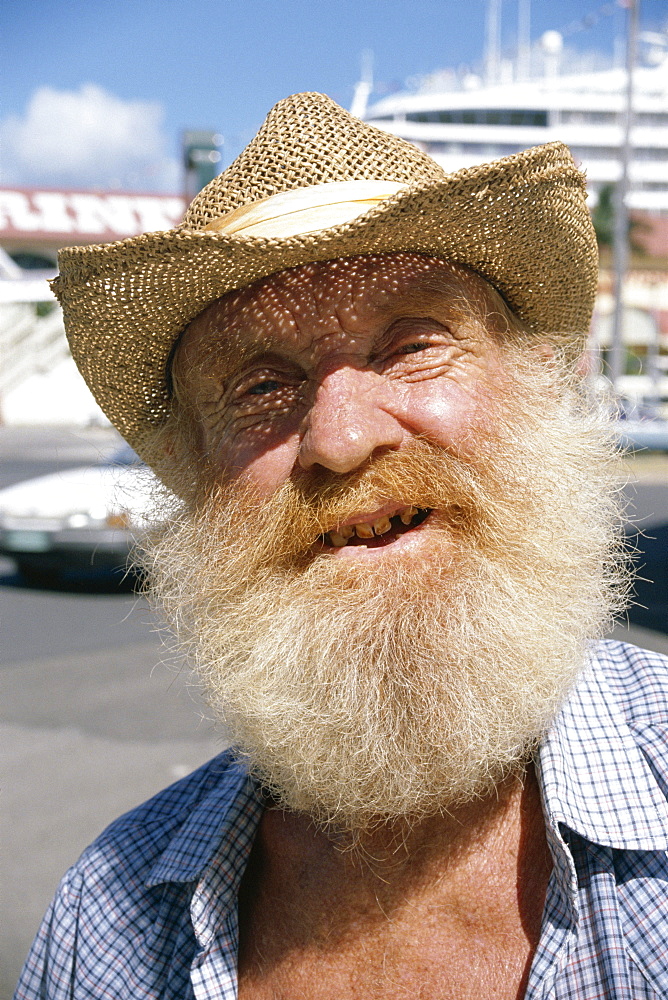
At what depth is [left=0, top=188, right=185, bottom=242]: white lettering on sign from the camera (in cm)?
3666

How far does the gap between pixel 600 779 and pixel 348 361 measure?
0.82 m

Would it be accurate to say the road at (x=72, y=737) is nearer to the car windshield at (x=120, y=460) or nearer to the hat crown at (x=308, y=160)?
the car windshield at (x=120, y=460)

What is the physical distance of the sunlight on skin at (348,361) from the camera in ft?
4.67

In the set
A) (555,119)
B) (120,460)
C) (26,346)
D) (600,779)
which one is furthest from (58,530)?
(555,119)

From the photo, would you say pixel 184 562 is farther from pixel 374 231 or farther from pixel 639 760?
pixel 639 760

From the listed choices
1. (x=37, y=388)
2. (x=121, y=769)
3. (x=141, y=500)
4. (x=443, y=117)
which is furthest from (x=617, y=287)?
(x=443, y=117)

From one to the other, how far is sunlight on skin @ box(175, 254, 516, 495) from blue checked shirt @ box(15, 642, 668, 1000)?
0.56 metres

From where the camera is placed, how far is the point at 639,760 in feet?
4.58

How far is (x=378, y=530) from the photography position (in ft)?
4.68

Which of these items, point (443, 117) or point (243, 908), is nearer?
point (243, 908)

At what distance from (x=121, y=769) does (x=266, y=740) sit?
316 cm

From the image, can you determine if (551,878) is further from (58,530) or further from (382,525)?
(58,530)

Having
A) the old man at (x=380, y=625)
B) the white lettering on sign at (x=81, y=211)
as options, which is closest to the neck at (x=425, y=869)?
the old man at (x=380, y=625)

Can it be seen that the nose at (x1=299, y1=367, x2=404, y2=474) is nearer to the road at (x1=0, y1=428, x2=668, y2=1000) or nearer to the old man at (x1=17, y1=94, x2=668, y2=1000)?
the old man at (x1=17, y1=94, x2=668, y2=1000)
